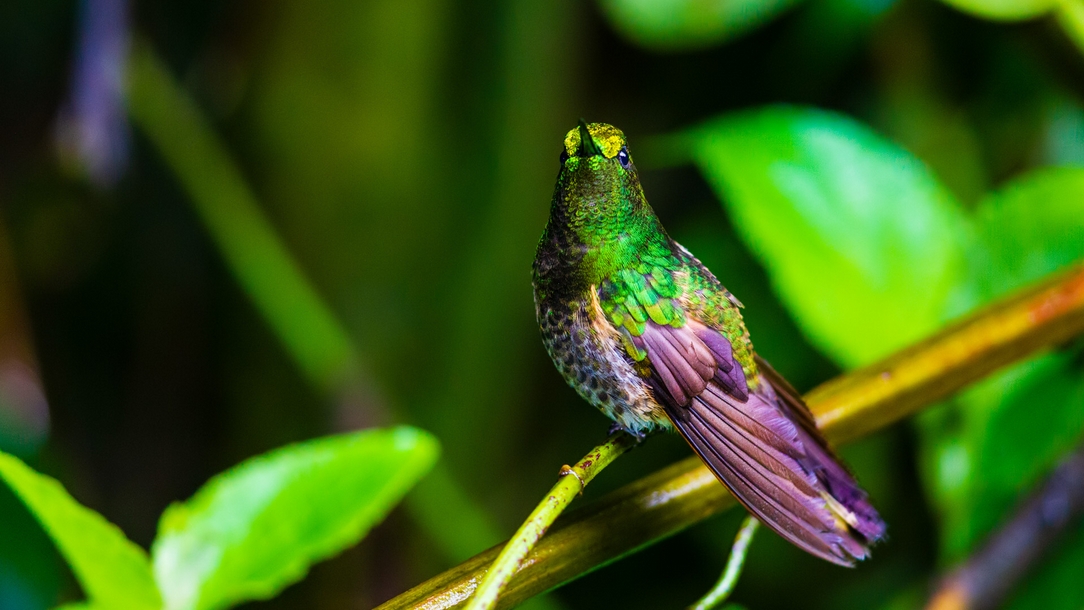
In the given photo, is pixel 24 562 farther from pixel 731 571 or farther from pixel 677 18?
pixel 677 18

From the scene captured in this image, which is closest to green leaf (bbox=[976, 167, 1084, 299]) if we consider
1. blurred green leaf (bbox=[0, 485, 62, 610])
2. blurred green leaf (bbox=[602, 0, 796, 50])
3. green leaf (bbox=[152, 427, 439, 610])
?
blurred green leaf (bbox=[602, 0, 796, 50])

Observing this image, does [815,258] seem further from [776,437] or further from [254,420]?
[254,420]

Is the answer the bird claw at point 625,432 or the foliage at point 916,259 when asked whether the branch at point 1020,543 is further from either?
the bird claw at point 625,432

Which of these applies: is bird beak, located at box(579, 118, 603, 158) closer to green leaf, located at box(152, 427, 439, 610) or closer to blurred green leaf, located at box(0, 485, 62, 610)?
green leaf, located at box(152, 427, 439, 610)

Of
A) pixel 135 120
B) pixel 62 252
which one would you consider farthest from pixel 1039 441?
pixel 62 252

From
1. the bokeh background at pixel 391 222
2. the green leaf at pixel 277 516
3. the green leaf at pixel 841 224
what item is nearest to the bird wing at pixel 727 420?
the green leaf at pixel 277 516

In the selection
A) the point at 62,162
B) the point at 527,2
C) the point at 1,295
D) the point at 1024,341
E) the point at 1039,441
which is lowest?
the point at 1039,441

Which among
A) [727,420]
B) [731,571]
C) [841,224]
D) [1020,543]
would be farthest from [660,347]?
[1020,543]
